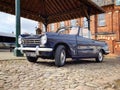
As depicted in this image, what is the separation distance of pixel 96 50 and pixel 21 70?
548 cm

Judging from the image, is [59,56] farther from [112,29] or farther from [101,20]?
[101,20]

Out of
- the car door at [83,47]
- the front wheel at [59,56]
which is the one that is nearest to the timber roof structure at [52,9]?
the car door at [83,47]

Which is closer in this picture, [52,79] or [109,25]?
[52,79]

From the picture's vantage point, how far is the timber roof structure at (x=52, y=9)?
54.3 ft

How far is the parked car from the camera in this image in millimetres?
8844

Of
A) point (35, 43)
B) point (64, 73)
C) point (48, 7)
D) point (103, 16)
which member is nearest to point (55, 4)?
point (48, 7)

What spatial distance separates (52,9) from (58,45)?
10.7 m

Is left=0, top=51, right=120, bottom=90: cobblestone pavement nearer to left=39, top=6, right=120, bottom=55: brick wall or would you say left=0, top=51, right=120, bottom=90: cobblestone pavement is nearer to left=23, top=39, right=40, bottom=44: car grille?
left=23, top=39, right=40, bottom=44: car grille

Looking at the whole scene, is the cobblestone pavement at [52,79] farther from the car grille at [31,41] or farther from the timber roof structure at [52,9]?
the timber roof structure at [52,9]

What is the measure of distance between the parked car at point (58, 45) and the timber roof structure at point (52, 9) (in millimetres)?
5409

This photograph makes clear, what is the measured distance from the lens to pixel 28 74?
287 inches

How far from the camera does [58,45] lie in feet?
30.2

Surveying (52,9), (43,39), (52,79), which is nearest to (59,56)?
(43,39)

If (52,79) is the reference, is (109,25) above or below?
above
